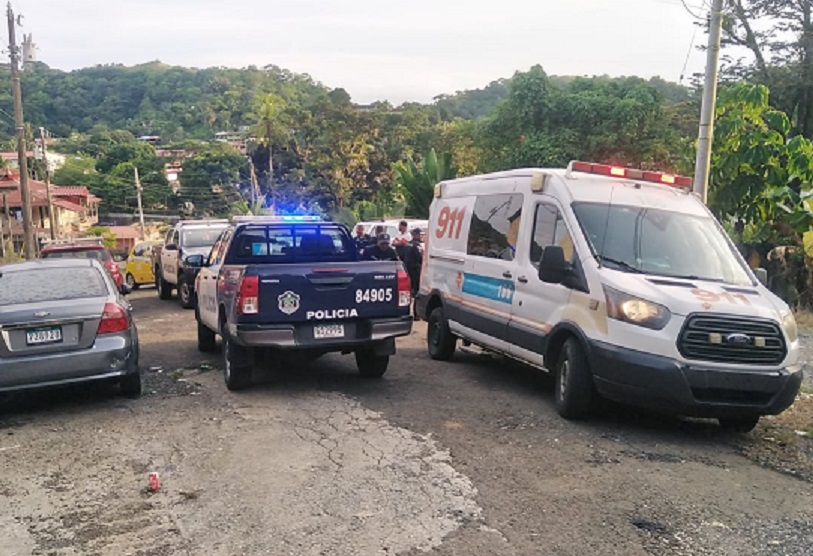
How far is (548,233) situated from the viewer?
7703mm

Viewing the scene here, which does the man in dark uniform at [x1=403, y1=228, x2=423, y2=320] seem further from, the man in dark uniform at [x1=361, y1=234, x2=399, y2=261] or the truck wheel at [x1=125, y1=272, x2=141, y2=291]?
the truck wheel at [x1=125, y1=272, x2=141, y2=291]

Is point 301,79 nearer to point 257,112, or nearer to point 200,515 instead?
point 257,112

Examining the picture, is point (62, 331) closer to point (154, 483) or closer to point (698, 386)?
point (154, 483)

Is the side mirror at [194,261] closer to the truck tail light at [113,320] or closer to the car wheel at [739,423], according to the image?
the truck tail light at [113,320]

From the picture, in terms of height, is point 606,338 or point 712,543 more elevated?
point 606,338

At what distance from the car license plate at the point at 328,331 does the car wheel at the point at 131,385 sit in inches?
74.0

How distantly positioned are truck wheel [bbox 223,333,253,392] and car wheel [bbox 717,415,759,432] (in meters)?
4.64

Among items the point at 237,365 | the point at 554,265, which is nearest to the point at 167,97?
the point at 237,365

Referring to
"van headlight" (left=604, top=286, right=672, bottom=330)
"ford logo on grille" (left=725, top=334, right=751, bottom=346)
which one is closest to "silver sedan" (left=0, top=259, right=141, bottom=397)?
"van headlight" (left=604, top=286, right=672, bottom=330)

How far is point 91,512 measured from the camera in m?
4.94

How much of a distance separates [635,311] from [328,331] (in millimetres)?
3110

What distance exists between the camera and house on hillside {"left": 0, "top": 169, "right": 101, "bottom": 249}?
54.1 m

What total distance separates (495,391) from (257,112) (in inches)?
1893

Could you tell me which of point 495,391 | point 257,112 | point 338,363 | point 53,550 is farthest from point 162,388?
point 257,112
